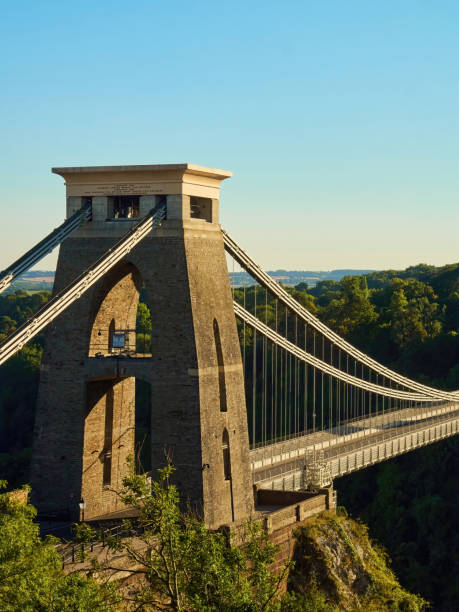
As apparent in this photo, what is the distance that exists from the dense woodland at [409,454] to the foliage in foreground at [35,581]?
77.5 feet

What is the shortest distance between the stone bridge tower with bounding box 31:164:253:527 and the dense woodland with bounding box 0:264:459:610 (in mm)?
14772

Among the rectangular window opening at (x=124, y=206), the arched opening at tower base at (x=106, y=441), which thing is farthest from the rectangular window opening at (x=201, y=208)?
the arched opening at tower base at (x=106, y=441)

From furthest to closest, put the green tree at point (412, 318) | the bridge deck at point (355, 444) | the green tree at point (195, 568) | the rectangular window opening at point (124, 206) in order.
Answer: the green tree at point (412, 318), the bridge deck at point (355, 444), the rectangular window opening at point (124, 206), the green tree at point (195, 568)

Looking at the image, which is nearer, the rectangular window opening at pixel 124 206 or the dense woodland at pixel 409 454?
the rectangular window opening at pixel 124 206

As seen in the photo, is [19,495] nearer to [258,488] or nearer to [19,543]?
[19,543]

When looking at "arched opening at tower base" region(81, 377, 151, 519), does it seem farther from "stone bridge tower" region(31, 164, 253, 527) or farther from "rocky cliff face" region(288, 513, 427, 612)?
"rocky cliff face" region(288, 513, 427, 612)

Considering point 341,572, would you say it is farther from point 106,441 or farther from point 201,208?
point 201,208

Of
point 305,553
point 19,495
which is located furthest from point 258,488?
point 19,495

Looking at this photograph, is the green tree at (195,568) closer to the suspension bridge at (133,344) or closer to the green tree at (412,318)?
the suspension bridge at (133,344)

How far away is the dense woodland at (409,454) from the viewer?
5562cm

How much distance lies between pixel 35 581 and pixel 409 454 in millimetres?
48641

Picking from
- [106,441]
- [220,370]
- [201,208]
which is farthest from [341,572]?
[201,208]

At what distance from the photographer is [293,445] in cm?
4362

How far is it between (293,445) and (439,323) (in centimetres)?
3997
